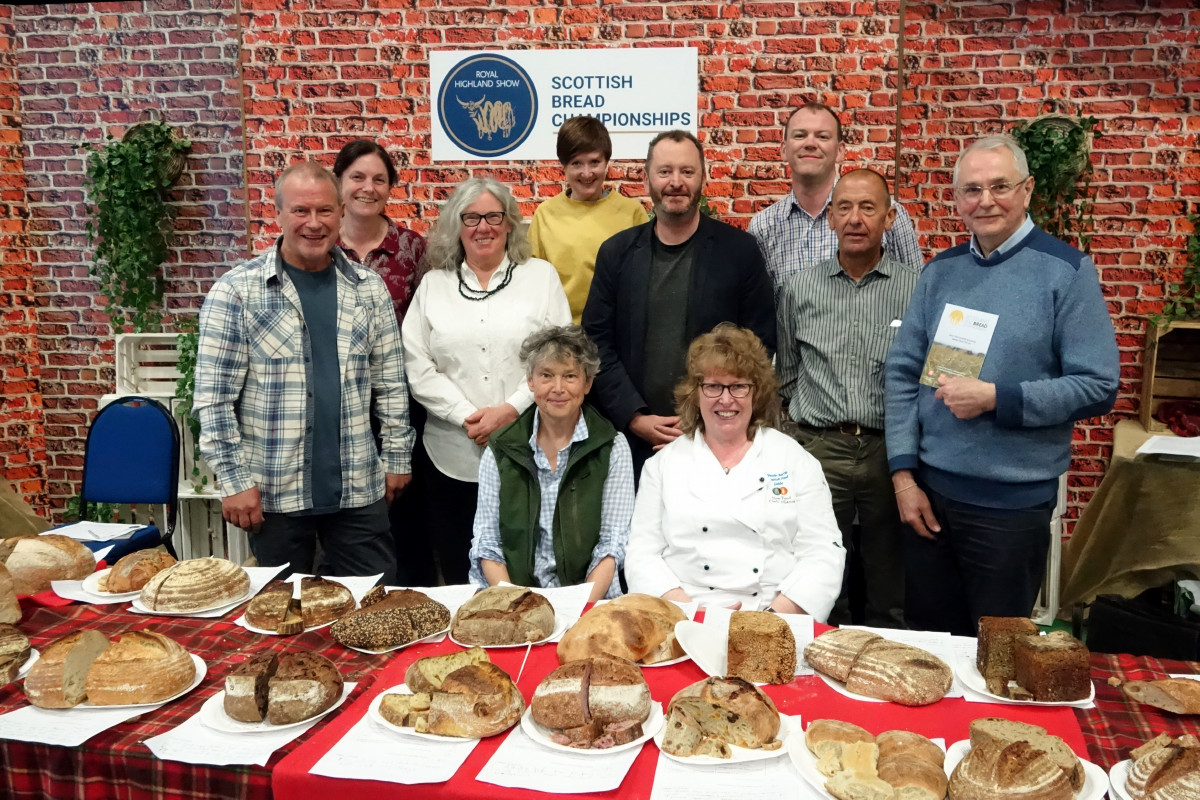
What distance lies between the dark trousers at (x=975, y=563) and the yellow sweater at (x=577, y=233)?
4.74ft

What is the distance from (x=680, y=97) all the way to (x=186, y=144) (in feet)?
8.63

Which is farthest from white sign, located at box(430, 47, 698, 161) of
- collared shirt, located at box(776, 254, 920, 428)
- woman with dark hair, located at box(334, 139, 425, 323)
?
collared shirt, located at box(776, 254, 920, 428)

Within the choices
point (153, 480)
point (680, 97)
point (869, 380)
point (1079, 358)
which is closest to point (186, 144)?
point (153, 480)

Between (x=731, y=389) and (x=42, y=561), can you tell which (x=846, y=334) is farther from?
(x=42, y=561)

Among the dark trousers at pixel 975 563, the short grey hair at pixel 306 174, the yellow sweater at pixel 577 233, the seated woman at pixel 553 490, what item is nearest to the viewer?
the dark trousers at pixel 975 563

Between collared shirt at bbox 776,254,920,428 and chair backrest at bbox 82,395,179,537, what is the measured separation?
8.16ft

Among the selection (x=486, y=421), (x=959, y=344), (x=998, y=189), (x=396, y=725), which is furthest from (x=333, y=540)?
(x=998, y=189)

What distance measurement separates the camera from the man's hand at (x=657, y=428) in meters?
2.75

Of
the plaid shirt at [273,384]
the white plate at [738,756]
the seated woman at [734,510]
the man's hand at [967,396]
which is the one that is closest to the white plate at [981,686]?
the white plate at [738,756]

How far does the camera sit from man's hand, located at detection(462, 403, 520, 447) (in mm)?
2850

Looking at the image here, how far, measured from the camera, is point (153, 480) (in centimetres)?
357

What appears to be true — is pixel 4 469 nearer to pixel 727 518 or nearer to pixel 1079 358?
pixel 727 518

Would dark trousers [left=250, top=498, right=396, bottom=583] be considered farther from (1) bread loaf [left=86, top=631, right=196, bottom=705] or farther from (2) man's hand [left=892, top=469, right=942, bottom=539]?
(2) man's hand [left=892, top=469, right=942, bottom=539]

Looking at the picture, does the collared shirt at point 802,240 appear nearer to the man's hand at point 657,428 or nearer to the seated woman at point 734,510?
the man's hand at point 657,428
